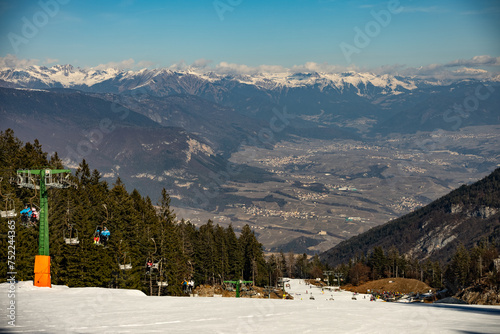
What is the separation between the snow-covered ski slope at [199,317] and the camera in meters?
29.2

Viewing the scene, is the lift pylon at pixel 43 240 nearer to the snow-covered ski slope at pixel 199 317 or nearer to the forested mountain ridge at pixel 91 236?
the snow-covered ski slope at pixel 199 317

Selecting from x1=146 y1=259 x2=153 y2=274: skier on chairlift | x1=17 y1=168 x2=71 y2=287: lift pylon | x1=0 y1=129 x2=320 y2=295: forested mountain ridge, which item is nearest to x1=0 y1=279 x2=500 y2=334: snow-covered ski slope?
x1=17 y1=168 x2=71 y2=287: lift pylon

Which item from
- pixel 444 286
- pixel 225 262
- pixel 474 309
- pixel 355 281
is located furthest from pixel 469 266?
pixel 474 309

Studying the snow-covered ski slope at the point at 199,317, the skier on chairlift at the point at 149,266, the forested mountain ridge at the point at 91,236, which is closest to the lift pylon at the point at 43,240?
the snow-covered ski slope at the point at 199,317

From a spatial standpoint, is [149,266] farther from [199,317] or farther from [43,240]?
[199,317]

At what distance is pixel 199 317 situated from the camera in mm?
33562

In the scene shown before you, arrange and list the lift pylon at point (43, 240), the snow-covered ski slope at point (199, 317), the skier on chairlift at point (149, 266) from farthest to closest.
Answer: the skier on chairlift at point (149, 266), the lift pylon at point (43, 240), the snow-covered ski slope at point (199, 317)

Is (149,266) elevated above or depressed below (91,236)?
below

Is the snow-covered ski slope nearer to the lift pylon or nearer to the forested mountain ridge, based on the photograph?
the lift pylon

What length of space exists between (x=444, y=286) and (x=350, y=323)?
152 metres

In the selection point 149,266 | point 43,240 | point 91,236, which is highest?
point 91,236

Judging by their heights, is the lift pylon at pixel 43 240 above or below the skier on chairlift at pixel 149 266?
above

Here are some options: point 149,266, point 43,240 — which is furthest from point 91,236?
point 43,240

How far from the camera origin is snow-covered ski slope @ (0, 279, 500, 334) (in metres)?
29.2
